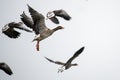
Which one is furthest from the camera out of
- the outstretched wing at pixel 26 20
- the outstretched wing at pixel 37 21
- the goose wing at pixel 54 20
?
the goose wing at pixel 54 20

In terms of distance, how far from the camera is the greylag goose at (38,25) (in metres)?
14.5

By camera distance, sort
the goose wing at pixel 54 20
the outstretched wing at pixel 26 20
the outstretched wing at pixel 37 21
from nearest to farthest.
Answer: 1. the outstretched wing at pixel 37 21
2. the outstretched wing at pixel 26 20
3. the goose wing at pixel 54 20

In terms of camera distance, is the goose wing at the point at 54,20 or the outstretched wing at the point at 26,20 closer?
the outstretched wing at the point at 26,20

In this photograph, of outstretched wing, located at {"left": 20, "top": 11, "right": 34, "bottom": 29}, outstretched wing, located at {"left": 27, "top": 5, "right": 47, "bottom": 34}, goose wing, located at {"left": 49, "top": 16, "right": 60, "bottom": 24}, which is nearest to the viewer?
outstretched wing, located at {"left": 27, "top": 5, "right": 47, "bottom": 34}

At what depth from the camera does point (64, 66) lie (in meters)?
15.2

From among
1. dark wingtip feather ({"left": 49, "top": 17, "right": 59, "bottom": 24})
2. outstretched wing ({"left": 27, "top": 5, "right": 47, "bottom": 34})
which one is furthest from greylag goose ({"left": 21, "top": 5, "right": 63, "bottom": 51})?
dark wingtip feather ({"left": 49, "top": 17, "right": 59, "bottom": 24})

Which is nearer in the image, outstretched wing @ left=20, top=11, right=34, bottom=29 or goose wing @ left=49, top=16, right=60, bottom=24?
outstretched wing @ left=20, top=11, right=34, bottom=29

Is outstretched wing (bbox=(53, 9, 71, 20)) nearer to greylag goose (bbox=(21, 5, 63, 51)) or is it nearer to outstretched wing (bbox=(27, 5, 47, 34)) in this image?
greylag goose (bbox=(21, 5, 63, 51))

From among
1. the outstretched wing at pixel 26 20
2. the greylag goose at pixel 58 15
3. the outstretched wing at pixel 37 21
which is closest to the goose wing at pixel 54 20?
the greylag goose at pixel 58 15

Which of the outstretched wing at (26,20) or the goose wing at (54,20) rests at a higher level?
the outstretched wing at (26,20)

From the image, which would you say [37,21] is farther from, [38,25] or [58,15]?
[58,15]

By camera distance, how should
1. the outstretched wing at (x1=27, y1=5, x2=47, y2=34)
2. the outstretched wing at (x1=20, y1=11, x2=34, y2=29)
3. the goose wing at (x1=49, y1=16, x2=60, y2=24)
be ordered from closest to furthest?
1. the outstretched wing at (x1=27, y1=5, x2=47, y2=34)
2. the outstretched wing at (x1=20, y1=11, x2=34, y2=29)
3. the goose wing at (x1=49, y1=16, x2=60, y2=24)

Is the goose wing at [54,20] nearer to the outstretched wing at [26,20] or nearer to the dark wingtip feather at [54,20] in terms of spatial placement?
the dark wingtip feather at [54,20]

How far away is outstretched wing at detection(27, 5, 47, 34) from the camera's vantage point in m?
14.3
